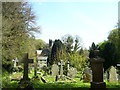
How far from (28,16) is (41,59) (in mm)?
27460

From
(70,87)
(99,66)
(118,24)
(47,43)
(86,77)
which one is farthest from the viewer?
(47,43)

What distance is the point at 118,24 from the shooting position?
65.2 ft

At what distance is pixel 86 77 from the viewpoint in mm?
11383

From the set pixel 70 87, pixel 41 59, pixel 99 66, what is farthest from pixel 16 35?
pixel 41 59

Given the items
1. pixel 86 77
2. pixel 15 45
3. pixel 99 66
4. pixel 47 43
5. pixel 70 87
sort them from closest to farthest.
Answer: pixel 99 66 → pixel 70 87 → pixel 86 77 → pixel 15 45 → pixel 47 43

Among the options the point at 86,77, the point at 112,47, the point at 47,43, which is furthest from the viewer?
the point at 47,43

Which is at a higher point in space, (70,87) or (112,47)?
(112,47)

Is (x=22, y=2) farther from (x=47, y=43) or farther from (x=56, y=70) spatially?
(x=47, y=43)

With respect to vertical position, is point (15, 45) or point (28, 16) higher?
point (28, 16)

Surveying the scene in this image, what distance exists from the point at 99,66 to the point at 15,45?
9096mm

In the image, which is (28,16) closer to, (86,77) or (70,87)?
(86,77)

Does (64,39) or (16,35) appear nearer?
(16,35)

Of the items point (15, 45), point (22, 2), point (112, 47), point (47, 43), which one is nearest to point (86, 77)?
point (15, 45)

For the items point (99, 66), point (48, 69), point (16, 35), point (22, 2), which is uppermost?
point (22, 2)
